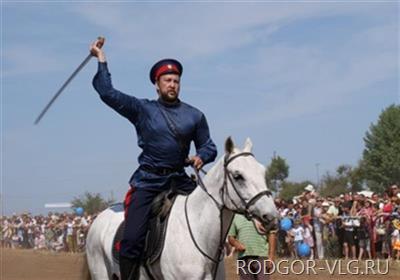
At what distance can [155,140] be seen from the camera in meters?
7.50

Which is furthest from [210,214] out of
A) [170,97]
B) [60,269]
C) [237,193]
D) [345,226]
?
[60,269]

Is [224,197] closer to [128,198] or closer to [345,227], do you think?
[128,198]

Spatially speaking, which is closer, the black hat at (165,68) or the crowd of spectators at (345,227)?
the black hat at (165,68)

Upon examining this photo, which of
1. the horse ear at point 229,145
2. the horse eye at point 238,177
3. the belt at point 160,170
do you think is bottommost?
the horse eye at point 238,177

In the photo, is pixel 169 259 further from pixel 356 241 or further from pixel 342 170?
pixel 342 170

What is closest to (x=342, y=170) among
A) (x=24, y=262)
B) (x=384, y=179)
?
(x=384, y=179)

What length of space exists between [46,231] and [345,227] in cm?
1833

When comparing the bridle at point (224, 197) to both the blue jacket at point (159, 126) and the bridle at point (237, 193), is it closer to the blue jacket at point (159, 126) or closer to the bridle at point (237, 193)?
the bridle at point (237, 193)

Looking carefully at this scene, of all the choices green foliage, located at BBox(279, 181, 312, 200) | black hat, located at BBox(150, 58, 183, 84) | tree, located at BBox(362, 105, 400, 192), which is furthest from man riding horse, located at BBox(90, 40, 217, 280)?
green foliage, located at BBox(279, 181, 312, 200)

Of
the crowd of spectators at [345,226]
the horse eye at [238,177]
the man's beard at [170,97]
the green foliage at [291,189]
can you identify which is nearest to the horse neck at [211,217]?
the horse eye at [238,177]

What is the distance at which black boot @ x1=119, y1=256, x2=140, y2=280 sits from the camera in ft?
24.3

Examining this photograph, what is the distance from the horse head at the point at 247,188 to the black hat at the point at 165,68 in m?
1.06

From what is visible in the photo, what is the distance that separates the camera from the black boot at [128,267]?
24.3 feet

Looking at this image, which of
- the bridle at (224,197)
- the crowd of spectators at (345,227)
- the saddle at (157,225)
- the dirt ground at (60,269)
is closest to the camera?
the bridle at (224,197)
